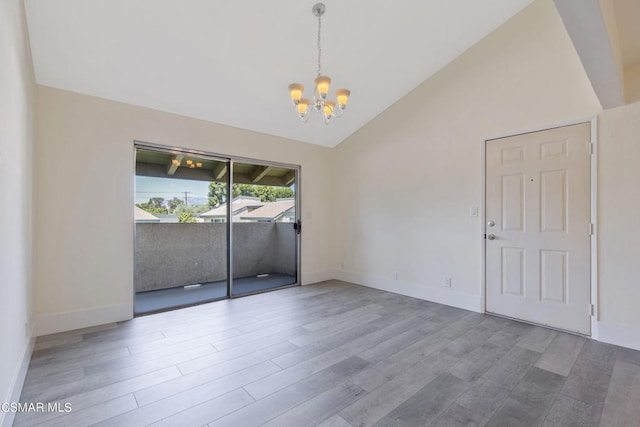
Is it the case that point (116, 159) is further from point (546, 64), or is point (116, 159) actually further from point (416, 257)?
point (546, 64)

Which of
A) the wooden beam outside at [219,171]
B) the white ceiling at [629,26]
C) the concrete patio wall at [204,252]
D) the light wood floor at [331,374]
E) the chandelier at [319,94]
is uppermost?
the white ceiling at [629,26]

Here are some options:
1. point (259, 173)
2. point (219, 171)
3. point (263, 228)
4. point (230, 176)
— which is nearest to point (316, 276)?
point (263, 228)

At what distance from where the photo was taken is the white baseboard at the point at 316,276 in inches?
201

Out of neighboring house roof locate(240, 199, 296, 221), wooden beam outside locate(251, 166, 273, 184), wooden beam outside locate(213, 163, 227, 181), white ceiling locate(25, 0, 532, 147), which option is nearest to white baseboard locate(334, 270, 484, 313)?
neighboring house roof locate(240, 199, 296, 221)

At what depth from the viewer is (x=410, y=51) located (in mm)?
3568

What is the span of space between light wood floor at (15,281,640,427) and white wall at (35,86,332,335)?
0.33 meters

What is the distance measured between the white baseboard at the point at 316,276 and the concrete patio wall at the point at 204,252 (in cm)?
32

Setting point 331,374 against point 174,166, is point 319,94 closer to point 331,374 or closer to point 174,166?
point 331,374

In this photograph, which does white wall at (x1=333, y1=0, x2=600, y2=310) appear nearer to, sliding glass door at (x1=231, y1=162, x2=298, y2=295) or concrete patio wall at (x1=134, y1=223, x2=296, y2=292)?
sliding glass door at (x1=231, y1=162, x2=298, y2=295)

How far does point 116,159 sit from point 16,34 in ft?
4.90

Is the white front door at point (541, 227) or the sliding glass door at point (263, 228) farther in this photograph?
the sliding glass door at point (263, 228)

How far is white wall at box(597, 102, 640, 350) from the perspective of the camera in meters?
2.62

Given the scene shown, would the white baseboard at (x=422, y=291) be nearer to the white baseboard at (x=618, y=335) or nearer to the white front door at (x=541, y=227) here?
the white front door at (x=541, y=227)

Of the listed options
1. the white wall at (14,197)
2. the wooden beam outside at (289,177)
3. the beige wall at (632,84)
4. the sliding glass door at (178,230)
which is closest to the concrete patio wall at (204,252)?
the sliding glass door at (178,230)
